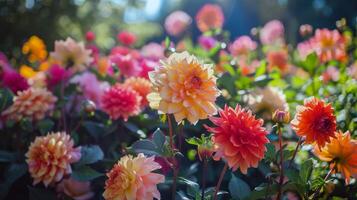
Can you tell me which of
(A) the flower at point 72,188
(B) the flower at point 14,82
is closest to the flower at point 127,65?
(B) the flower at point 14,82

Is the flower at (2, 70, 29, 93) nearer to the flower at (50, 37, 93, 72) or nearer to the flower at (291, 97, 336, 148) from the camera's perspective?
the flower at (50, 37, 93, 72)

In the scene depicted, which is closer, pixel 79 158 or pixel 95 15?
pixel 79 158

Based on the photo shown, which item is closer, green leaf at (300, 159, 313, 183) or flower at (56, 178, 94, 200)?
green leaf at (300, 159, 313, 183)

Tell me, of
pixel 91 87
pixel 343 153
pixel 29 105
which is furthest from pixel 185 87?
pixel 91 87

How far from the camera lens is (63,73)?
5.95 feet

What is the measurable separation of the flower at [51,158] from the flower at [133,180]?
10.2 inches

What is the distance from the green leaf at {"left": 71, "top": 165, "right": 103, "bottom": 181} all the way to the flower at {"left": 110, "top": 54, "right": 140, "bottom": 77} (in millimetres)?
668

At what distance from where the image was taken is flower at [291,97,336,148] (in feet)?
3.13

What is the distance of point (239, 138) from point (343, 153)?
0.28 m

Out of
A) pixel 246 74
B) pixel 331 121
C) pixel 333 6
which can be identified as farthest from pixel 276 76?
pixel 333 6

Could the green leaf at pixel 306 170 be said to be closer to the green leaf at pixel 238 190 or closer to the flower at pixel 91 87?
the green leaf at pixel 238 190

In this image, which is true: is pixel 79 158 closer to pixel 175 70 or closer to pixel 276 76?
pixel 175 70

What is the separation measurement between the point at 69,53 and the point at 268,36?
1.41m

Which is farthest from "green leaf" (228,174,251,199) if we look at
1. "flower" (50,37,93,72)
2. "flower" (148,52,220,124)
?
"flower" (50,37,93,72)
